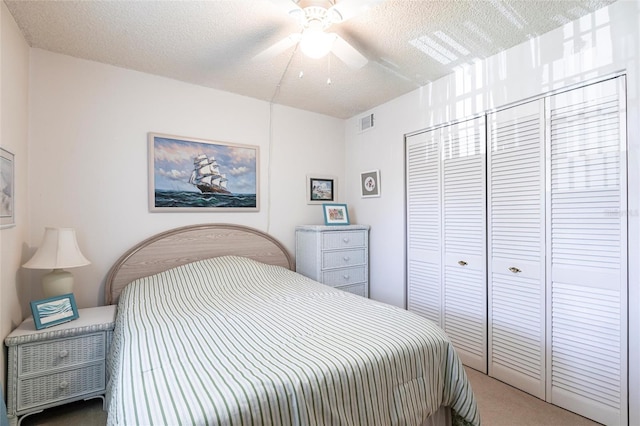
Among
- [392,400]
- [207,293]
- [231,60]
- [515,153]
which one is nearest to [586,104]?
[515,153]

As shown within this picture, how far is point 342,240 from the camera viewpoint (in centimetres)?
312

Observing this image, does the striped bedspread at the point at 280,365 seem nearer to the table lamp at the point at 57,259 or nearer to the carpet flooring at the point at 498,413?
the table lamp at the point at 57,259

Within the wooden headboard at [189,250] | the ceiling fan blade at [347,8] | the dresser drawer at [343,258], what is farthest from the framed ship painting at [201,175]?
the ceiling fan blade at [347,8]

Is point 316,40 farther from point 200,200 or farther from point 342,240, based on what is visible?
point 342,240

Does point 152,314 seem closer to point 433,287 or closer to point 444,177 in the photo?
point 433,287

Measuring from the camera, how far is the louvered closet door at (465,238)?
239 cm

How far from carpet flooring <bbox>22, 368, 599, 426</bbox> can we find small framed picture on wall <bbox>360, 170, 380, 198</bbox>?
197cm

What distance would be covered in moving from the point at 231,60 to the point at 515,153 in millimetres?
2203

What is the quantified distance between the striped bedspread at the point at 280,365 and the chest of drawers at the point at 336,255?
93 centimetres

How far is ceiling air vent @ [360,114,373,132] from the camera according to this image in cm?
335

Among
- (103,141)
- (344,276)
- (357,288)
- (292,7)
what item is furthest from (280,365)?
(103,141)

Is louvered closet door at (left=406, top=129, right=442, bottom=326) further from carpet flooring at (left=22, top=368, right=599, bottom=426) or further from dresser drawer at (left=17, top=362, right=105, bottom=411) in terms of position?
dresser drawer at (left=17, top=362, right=105, bottom=411)

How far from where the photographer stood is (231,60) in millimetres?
2299

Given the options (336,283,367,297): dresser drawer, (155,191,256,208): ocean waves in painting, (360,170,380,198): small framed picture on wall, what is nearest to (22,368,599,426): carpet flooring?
(336,283,367,297): dresser drawer
